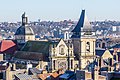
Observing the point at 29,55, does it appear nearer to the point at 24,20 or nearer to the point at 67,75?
the point at 24,20

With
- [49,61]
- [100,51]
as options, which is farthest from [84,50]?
[100,51]

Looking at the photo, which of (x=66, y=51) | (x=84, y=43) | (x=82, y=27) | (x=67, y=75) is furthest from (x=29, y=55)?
(x=67, y=75)

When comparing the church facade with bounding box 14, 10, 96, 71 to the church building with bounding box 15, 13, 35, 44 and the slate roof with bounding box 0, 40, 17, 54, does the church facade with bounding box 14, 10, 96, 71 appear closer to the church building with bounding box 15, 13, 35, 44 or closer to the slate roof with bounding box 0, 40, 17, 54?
the slate roof with bounding box 0, 40, 17, 54

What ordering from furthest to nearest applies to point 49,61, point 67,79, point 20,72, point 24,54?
point 24,54 → point 49,61 → point 20,72 → point 67,79

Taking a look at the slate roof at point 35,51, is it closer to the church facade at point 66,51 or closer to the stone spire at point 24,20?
the church facade at point 66,51

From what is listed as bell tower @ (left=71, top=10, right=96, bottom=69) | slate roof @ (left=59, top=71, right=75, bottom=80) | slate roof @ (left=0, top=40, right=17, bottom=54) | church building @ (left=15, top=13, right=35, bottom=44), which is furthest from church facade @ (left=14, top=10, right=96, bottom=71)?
slate roof @ (left=59, top=71, right=75, bottom=80)

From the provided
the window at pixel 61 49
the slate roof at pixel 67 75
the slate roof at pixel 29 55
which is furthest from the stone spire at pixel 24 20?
the slate roof at pixel 67 75

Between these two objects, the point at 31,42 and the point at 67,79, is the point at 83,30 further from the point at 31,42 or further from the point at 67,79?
the point at 67,79

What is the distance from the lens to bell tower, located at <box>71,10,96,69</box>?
71.2m

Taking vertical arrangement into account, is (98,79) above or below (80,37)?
below

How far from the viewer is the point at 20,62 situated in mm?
72188

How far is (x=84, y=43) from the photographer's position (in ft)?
235

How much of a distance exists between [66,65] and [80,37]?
4.61 meters

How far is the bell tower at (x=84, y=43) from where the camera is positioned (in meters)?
71.2
